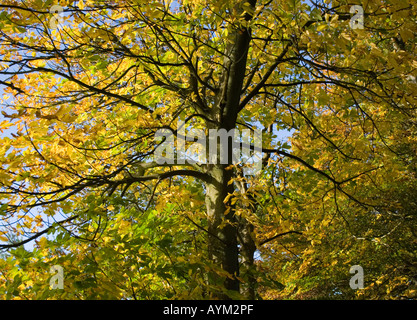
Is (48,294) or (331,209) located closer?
(48,294)

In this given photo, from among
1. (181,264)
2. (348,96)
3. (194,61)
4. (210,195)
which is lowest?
(181,264)

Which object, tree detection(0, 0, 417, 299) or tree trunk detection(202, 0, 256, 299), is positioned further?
tree trunk detection(202, 0, 256, 299)

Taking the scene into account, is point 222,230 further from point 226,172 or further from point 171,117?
point 171,117

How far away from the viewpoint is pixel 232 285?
473 centimetres

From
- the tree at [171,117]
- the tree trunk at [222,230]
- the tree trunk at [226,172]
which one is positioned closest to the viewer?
the tree at [171,117]

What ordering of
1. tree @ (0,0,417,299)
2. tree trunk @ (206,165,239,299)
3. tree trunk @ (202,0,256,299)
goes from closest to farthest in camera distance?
tree @ (0,0,417,299), tree trunk @ (206,165,239,299), tree trunk @ (202,0,256,299)

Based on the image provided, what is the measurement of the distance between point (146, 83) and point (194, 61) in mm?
1554

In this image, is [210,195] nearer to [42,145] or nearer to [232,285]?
[232,285]

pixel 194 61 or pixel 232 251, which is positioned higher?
pixel 194 61

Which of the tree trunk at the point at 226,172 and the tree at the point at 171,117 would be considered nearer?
the tree at the point at 171,117

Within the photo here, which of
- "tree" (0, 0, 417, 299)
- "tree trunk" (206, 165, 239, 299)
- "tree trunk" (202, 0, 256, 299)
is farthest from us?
"tree trunk" (202, 0, 256, 299)

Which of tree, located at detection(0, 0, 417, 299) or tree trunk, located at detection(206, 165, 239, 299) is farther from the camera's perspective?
tree trunk, located at detection(206, 165, 239, 299)
